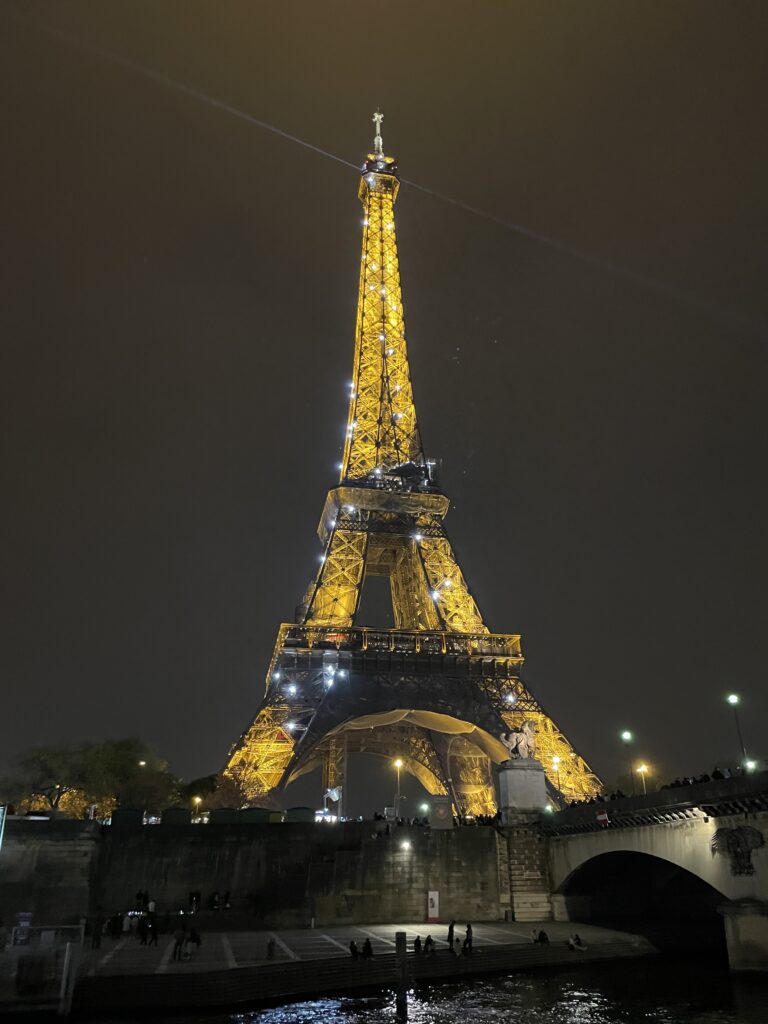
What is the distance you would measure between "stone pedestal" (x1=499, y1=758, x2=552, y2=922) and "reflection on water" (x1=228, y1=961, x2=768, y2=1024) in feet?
38.6

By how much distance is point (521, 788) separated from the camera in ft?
137

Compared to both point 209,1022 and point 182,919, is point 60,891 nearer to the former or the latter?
point 182,919

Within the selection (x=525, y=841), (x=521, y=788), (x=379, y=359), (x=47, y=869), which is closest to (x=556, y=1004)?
(x=525, y=841)

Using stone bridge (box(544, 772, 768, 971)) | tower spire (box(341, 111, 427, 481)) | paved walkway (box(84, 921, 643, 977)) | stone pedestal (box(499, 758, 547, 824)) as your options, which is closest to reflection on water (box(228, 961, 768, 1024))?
stone bridge (box(544, 772, 768, 971))

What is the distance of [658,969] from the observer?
2933 centimetres

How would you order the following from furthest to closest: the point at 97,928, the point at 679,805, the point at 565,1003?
1. the point at 97,928
2. the point at 679,805
3. the point at 565,1003

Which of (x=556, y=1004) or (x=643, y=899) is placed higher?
(x=643, y=899)

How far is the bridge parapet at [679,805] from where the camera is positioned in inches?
1013

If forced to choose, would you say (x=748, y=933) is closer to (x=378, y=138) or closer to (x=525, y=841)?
(x=525, y=841)

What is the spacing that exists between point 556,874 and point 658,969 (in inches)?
406

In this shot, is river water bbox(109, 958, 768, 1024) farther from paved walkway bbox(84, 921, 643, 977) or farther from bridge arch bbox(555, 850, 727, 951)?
bridge arch bbox(555, 850, 727, 951)

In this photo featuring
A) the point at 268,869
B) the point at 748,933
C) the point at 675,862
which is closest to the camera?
the point at 748,933

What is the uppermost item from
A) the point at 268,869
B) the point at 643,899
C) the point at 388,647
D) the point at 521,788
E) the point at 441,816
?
the point at 388,647

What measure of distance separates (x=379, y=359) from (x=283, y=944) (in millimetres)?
56828
